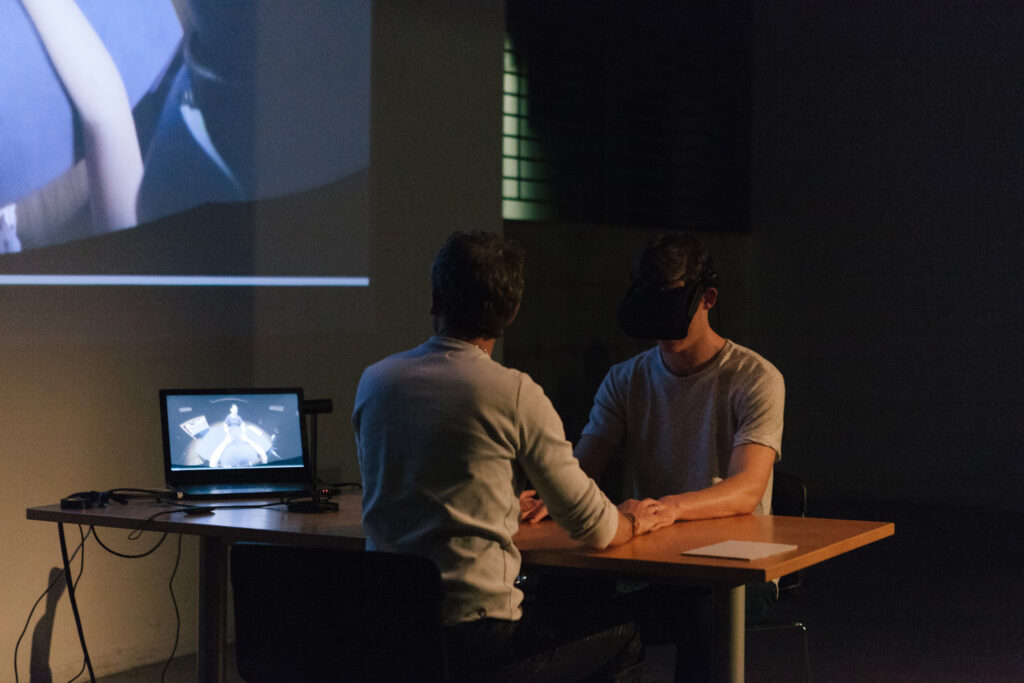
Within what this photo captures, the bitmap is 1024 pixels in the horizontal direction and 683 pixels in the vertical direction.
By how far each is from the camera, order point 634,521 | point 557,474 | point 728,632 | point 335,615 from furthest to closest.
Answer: point 634,521 < point 728,632 < point 557,474 < point 335,615

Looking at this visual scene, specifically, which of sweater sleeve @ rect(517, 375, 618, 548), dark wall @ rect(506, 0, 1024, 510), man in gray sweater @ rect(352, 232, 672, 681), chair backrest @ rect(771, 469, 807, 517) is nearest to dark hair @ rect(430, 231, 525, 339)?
man in gray sweater @ rect(352, 232, 672, 681)

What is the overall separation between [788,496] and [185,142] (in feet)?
7.96

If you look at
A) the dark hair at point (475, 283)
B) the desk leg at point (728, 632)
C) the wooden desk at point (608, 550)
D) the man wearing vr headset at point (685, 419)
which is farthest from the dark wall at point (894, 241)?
the dark hair at point (475, 283)

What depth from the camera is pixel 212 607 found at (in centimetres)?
283

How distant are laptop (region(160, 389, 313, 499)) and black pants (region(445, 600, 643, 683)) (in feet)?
3.63

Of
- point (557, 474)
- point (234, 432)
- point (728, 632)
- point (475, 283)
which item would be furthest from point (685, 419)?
point (234, 432)

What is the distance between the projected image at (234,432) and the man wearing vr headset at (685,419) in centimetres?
88

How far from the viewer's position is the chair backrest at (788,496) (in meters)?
2.96

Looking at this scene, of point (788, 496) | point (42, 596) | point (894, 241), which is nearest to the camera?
point (788, 496)

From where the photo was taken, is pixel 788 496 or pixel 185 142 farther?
pixel 185 142

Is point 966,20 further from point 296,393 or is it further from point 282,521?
point 282,521

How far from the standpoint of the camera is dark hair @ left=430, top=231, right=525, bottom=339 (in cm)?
205

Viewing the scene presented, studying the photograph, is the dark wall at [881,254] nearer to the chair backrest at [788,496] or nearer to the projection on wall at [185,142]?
the projection on wall at [185,142]

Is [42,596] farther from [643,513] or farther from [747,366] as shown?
[747,366]
